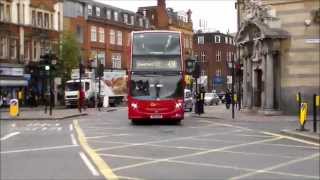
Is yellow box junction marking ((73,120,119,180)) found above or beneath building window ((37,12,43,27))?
beneath

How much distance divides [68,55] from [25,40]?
463cm

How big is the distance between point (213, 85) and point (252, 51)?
87927mm

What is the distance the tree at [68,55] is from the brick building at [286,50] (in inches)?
1300

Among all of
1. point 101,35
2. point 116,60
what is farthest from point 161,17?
point 101,35

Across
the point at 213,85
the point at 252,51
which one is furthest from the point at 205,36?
the point at 252,51

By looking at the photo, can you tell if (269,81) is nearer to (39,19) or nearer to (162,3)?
(39,19)

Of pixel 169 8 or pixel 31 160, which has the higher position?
pixel 169 8

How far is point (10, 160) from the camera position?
16.9m

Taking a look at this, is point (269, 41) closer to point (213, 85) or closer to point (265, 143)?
point (265, 143)

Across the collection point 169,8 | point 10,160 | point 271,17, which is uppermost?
point 169,8

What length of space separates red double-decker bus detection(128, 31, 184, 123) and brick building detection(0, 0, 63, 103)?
3563 centimetres

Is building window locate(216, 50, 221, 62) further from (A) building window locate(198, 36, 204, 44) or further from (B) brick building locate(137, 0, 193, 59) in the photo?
(B) brick building locate(137, 0, 193, 59)

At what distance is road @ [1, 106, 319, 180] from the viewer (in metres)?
14.1

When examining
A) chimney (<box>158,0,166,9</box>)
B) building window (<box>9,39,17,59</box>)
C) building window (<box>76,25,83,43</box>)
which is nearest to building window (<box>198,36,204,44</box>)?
chimney (<box>158,0,166,9</box>)
